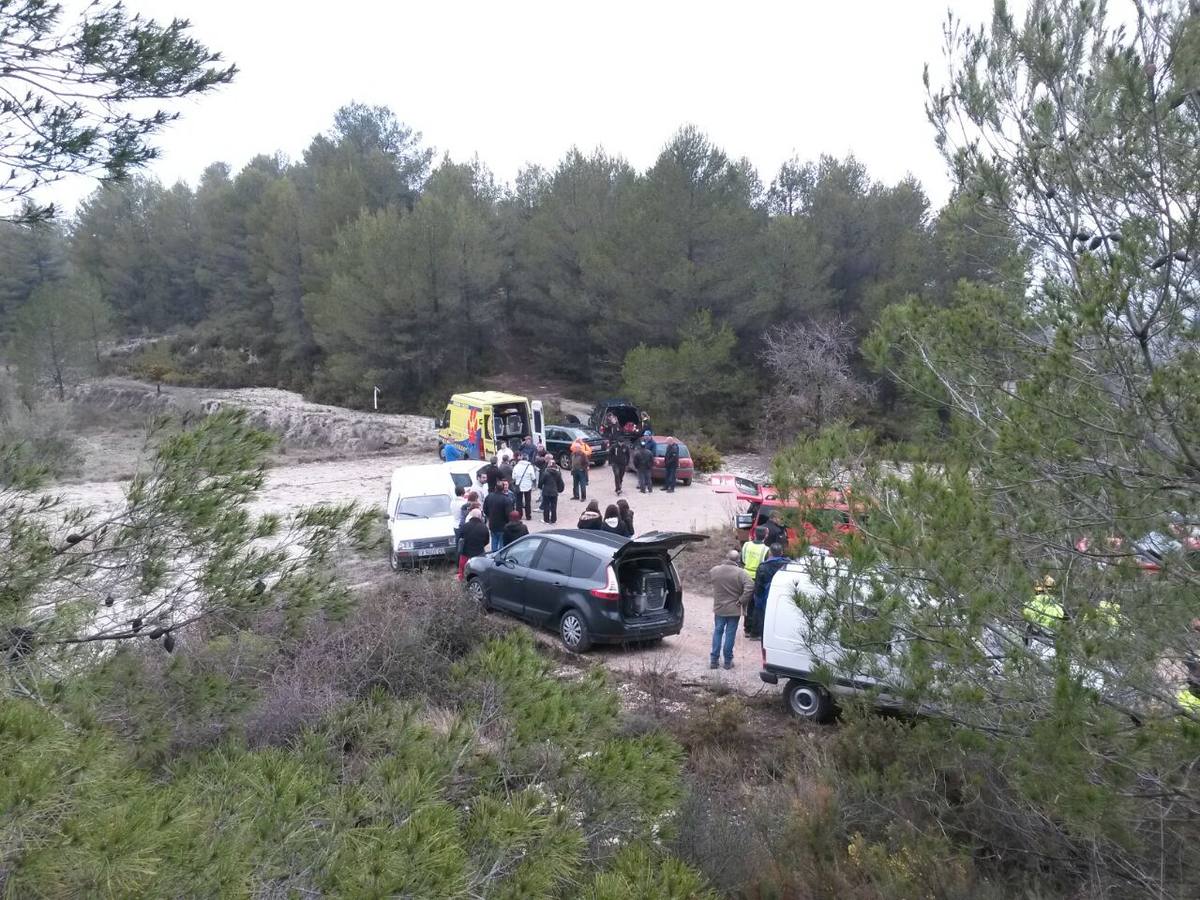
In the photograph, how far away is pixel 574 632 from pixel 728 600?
2043 mm

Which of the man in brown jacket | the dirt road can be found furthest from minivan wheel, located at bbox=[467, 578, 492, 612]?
the man in brown jacket

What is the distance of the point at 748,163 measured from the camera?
44250 millimetres

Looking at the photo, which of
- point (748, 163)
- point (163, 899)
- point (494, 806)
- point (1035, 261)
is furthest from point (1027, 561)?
point (748, 163)

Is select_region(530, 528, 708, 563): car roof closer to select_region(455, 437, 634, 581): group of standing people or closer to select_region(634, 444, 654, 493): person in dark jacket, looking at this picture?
select_region(455, 437, 634, 581): group of standing people


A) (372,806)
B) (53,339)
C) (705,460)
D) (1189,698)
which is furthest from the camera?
(53,339)

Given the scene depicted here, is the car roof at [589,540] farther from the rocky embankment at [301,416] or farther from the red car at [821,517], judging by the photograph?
the rocky embankment at [301,416]

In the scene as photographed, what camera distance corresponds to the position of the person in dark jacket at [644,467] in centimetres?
2245

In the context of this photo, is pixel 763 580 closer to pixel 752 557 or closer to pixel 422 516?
pixel 752 557

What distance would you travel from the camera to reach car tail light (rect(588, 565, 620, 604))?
10875 mm

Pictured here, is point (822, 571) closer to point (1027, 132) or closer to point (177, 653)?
point (1027, 132)

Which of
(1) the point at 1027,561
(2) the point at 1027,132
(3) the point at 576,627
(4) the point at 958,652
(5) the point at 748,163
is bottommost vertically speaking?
(3) the point at 576,627

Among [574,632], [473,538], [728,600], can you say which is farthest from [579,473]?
[728,600]

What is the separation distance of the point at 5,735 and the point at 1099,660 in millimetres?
4821

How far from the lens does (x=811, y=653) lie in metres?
6.04
